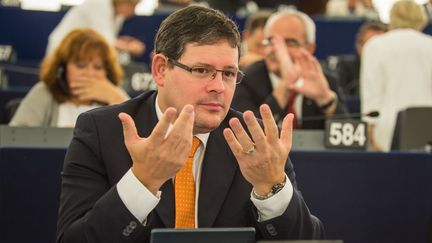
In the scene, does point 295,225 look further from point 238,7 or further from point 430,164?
point 238,7

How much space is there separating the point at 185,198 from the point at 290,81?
2.39 m

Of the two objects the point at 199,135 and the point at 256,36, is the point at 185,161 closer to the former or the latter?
the point at 199,135

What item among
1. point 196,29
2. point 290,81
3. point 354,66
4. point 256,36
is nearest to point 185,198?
point 196,29

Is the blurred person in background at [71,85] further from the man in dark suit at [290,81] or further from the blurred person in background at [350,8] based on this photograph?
the blurred person in background at [350,8]

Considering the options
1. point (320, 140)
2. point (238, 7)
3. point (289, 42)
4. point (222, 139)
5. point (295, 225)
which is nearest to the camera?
point (295, 225)

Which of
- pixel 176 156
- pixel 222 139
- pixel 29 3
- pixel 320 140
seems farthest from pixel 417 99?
pixel 29 3

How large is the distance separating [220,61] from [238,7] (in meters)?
8.23

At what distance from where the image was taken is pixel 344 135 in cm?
416

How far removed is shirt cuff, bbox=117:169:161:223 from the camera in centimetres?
248

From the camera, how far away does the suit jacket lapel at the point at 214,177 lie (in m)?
2.78

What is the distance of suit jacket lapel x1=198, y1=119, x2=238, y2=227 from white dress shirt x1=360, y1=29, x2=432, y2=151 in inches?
138

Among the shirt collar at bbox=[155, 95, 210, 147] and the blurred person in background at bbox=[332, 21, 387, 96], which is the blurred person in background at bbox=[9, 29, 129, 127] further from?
the blurred person in background at bbox=[332, 21, 387, 96]

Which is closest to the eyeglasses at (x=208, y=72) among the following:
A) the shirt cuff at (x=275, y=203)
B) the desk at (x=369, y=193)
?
the shirt cuff at (x=275, y=203)

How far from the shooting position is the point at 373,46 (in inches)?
254
